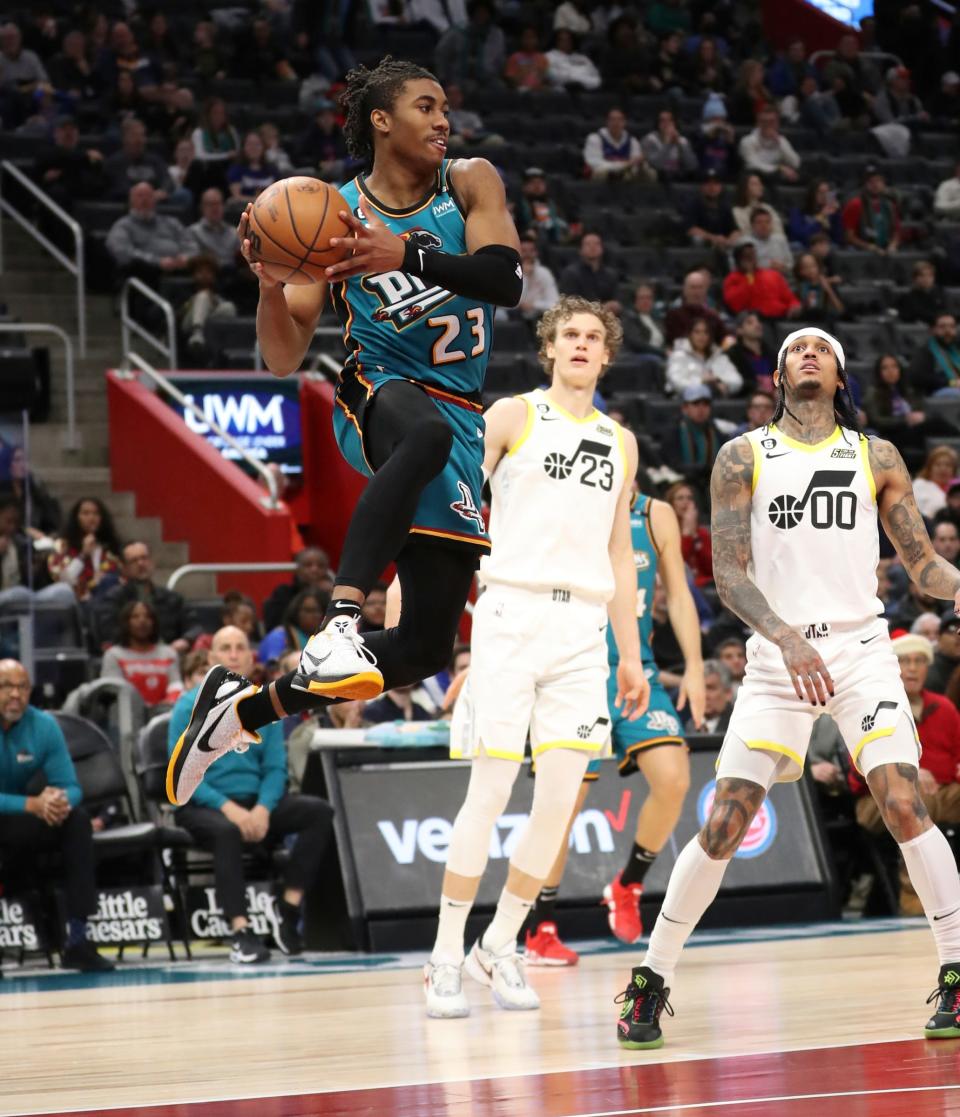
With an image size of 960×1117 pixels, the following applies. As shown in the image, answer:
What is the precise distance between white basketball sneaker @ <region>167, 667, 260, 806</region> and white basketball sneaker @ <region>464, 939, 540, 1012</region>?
6.52 feet

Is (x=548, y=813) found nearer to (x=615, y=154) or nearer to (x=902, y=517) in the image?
(x=902, y=517)

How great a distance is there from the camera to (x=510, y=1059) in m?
5.62

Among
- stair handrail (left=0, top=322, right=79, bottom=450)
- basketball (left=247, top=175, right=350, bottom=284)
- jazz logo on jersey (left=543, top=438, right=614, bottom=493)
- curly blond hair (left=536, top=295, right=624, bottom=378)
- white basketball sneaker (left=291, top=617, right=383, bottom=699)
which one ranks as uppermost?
stair handrail (left=0, top=322, right=79, bottom=450)

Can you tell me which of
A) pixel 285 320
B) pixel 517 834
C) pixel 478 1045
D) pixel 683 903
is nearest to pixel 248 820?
pixel 517 834

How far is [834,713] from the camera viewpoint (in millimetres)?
5977

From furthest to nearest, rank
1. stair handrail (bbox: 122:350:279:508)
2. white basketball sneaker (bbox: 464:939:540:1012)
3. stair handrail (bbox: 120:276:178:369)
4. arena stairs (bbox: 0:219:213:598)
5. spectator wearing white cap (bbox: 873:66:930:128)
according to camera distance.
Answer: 1. spectator wearing white cap (bbox: 873:66:930:128)
2. stair handrail (bbox: 120:276:178:369)
3. arena stairs (bbox: 0:219:213:598)
4. stair handrail (bbox: 122:350:279:508)
5. white basketball sneaker (bbox: 464:939:540:1012)

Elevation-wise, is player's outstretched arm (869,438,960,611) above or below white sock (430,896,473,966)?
above

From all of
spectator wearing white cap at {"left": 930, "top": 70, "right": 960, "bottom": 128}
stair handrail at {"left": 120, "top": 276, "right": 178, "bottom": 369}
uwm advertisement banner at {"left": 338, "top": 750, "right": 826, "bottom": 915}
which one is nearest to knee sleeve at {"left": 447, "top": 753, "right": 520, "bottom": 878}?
uwm advertisement banner at {"left": 338, "top": 750, "right": 826, "bottom": 915}

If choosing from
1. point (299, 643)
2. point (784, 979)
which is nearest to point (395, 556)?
point (784, 979)

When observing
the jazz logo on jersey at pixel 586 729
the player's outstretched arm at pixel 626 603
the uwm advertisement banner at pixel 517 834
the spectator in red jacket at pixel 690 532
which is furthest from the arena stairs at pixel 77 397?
the jazz logo on jersey at pixel 586 729

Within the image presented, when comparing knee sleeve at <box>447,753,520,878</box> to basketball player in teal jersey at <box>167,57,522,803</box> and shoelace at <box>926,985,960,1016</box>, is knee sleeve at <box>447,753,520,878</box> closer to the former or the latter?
basketball player in teal jersey at <box>167,57,522,803</box>

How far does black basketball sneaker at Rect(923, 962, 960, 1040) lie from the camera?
18.7 feet

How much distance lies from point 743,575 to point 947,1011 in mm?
1408

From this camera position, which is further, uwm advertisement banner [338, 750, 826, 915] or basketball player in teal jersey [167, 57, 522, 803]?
uwm advertisement banner [338, 750, 826, 915]
